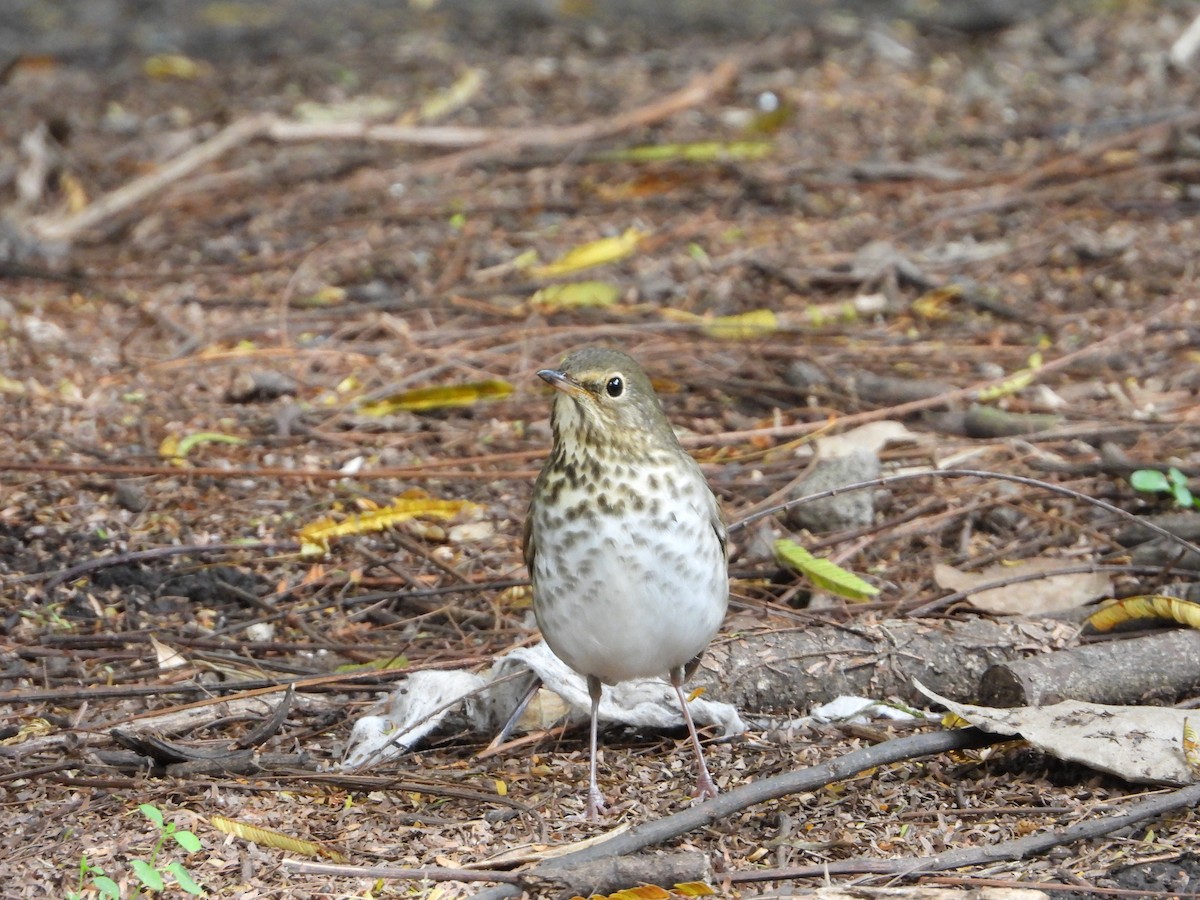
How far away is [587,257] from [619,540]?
421cm

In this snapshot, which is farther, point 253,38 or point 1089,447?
point 253,38

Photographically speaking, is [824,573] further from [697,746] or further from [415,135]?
[415,135]

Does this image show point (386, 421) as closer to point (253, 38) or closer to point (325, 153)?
point (325, 153)

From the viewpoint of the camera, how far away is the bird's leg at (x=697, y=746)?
12.3ft

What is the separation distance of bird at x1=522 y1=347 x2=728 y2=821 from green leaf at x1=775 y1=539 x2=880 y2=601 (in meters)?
0.95

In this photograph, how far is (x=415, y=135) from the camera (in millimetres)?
9438

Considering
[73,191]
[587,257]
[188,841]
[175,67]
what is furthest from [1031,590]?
[175,67]

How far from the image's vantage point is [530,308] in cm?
714

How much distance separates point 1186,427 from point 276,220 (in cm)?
479

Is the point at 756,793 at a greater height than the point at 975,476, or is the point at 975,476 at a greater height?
the point at 975,476

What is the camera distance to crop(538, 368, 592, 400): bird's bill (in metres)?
3.75

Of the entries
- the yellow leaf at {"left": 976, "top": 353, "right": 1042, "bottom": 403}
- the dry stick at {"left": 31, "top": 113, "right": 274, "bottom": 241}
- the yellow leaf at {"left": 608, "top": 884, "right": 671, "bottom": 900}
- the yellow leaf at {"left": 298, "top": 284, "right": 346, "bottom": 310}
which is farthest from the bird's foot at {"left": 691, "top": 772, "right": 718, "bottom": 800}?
the dry stick at {"left": 31, "top": 113, "right": 274, "bottom": 241}

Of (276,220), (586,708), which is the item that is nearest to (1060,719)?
(586,708)

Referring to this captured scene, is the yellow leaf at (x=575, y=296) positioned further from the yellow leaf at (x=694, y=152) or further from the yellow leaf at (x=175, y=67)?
the yellow leaf at (x=175, y=67)
